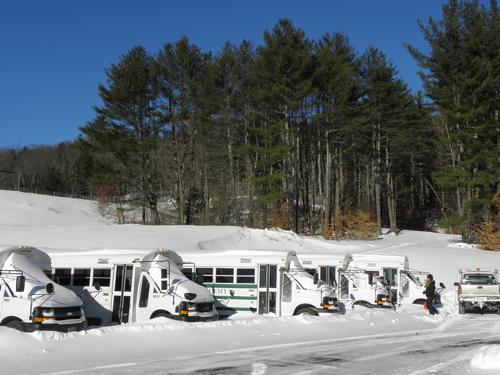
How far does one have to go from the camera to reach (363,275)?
23.6 meters

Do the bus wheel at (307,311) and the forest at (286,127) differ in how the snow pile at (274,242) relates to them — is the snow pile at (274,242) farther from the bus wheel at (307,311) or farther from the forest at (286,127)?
the bus wheel at (307,311)

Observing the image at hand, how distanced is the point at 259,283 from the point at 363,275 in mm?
5550

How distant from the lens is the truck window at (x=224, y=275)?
808 inches

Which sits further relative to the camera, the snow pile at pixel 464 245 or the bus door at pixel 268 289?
the snow pile at pixel 464 245

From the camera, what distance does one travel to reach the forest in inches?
1609

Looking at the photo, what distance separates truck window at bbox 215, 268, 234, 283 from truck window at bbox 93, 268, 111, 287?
3936 mm

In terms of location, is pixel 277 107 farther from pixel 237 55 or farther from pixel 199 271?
pixel 199 271

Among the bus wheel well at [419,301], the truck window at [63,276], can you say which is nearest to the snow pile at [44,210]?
the truck window at [63,276]

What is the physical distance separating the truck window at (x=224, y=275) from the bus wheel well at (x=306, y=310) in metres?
2.55

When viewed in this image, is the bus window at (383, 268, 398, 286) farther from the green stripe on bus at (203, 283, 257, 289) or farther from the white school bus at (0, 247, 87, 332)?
the white school bus at (0, 247, 87, 332)

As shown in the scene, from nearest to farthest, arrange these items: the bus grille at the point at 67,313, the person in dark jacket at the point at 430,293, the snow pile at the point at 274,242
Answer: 1. the bus grille at the point at 67,313
2. the person in dark jacket at the point at 430,293
3. the snow pile at the point at 274,242

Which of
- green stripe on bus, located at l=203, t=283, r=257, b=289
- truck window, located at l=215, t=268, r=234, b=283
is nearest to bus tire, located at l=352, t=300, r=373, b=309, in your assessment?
green stripe on bus, located at l=203, t=283, r=257, b=289

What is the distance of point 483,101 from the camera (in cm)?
4062

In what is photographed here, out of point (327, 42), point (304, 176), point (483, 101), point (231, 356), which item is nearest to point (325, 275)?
point (231, 356)
